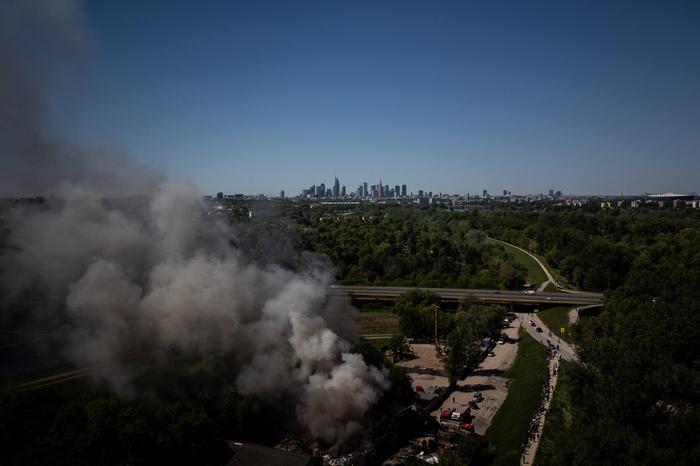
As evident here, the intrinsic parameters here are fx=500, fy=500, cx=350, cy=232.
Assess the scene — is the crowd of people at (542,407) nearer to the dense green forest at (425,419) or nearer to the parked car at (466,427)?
the dense green forest at (425,419)

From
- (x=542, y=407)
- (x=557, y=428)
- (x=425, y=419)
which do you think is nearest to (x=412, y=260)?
(x=542, y=407)

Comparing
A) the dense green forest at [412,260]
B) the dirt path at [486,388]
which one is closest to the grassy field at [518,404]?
the dirt path at [486,388]

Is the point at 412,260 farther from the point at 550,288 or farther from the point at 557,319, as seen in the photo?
the point at 557,319

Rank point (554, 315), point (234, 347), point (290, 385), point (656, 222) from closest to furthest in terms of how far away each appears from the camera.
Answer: point (290, 385) → point (234, 347) → point (554, 315) → point (656, 222)

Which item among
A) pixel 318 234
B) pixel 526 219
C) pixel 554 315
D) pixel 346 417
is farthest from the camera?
pixel 526 219

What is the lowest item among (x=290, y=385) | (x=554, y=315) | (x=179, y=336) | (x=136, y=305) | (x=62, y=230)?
(x=554, y=315)

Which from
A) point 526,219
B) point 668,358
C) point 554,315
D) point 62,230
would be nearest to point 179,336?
point 62,230

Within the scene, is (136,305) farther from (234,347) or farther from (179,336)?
(234,347)

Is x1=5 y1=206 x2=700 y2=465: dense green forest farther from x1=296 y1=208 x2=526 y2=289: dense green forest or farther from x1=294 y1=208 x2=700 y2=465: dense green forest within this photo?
x1=296 y1=208 x2=526 y2=289: dense green forest

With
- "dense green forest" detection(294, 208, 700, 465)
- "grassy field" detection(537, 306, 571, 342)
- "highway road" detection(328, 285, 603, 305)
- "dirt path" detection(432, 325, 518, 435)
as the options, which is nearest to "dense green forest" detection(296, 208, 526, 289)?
"dense green forest" detection(294, 208, 700, 465)
